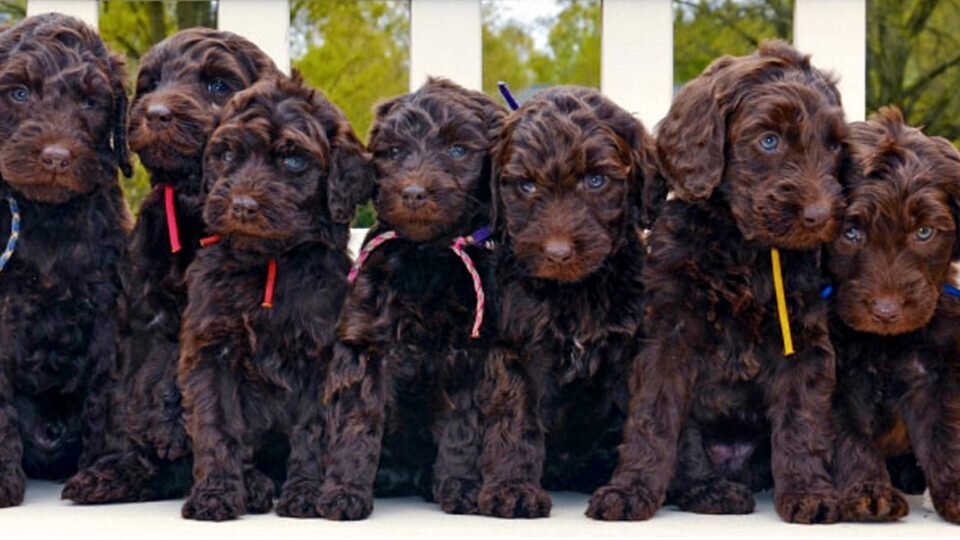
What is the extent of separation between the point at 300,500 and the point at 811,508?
165cm

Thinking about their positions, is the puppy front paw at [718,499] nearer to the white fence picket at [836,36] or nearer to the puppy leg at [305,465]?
the puppy leg at [305,465]

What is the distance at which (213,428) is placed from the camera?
16.3 ft

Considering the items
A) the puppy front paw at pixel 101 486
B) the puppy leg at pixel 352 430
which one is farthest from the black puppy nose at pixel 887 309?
the puppy front paw at pixel 101 486

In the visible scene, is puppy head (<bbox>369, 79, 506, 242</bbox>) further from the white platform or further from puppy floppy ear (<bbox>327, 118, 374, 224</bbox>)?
the white platform

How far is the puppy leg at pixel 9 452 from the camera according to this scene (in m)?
5.11

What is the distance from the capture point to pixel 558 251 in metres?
4.74

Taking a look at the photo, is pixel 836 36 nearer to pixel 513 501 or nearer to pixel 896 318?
pixel 896 318

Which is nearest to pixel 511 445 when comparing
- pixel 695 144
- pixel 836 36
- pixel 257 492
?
pixel 257 492

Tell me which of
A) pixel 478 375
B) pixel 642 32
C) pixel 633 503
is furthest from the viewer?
pixel 642 32

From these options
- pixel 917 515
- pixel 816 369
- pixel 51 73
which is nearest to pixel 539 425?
pixel 816 369

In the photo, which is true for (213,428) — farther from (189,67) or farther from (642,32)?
(642,32)

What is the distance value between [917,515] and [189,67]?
296 centimetres

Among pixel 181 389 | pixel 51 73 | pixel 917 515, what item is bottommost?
pixel 917 515

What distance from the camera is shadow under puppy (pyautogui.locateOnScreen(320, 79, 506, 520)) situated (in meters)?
4.94
